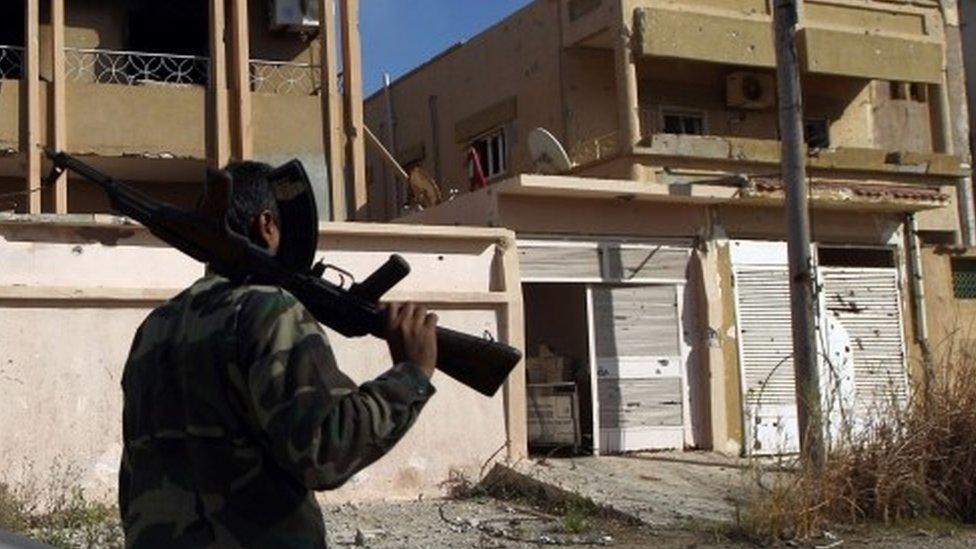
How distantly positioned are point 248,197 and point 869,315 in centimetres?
1410

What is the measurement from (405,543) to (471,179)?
8.89 m

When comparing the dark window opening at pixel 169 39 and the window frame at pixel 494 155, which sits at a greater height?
the dark window opening at pixel 169 39

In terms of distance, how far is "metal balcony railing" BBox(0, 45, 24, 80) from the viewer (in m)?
16.8

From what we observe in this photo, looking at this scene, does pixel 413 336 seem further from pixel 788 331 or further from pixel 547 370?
pixel 788 331

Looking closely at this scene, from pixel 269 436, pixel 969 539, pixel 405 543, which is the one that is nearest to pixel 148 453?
pixel 269 436

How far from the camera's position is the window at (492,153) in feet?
65.2

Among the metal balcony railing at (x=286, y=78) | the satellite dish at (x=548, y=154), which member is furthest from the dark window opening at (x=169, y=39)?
the satellite dish at (x=548, y=154)

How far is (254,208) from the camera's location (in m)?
2.73

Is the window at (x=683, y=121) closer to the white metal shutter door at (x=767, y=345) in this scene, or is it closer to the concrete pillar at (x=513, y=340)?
the white metal shutter door at (x=767, y=345)

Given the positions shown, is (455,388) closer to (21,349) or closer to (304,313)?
(21,349)

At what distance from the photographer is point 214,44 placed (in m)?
17.0

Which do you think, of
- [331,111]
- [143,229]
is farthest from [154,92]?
[143,229]

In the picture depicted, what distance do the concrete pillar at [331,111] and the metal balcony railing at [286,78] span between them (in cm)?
47

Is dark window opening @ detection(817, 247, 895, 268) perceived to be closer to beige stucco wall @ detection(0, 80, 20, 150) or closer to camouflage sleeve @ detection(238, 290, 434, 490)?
beige stucco wall @ detection(0, 80, 20, 150)
